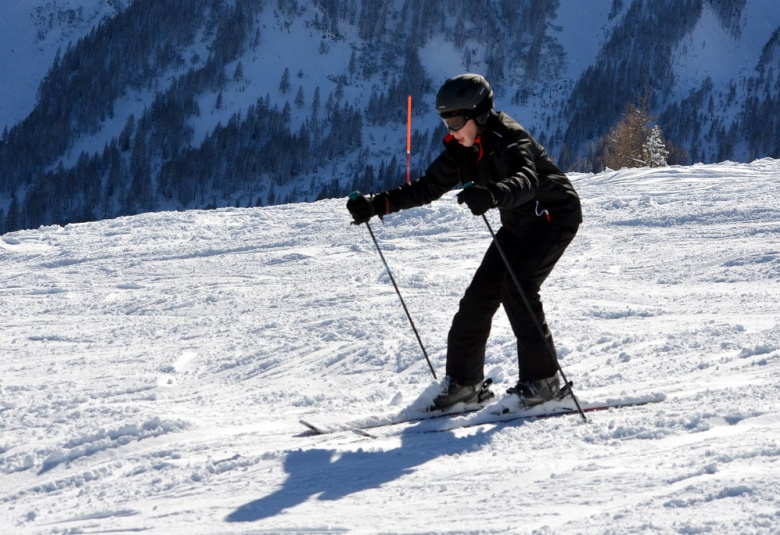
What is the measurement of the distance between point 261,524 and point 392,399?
74.8 inches

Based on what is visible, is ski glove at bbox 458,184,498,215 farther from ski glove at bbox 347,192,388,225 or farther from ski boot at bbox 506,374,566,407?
ski boot at bbox 506,374,566,407

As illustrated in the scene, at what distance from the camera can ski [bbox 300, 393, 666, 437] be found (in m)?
4.07

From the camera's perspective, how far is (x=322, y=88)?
5453 inches

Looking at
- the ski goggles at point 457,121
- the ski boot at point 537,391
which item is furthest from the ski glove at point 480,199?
the ski boot at point 537,391

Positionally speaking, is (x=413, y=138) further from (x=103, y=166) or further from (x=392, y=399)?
(x=392, y=399)

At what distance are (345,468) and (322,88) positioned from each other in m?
139

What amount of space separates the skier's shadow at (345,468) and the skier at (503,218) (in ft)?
1.49

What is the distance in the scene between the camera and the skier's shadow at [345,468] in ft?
10.4

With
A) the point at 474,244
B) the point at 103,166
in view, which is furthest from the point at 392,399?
the point at 103,166

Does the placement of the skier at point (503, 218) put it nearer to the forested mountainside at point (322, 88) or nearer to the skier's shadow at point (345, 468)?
the skier's shadow at point (345, 468)

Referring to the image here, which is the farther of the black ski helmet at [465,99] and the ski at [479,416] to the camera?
the ski at [479,416]

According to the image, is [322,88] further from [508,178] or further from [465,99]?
[508,178]

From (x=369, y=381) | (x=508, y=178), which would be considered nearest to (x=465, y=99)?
(x=508, y=178)

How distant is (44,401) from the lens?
202 inches
